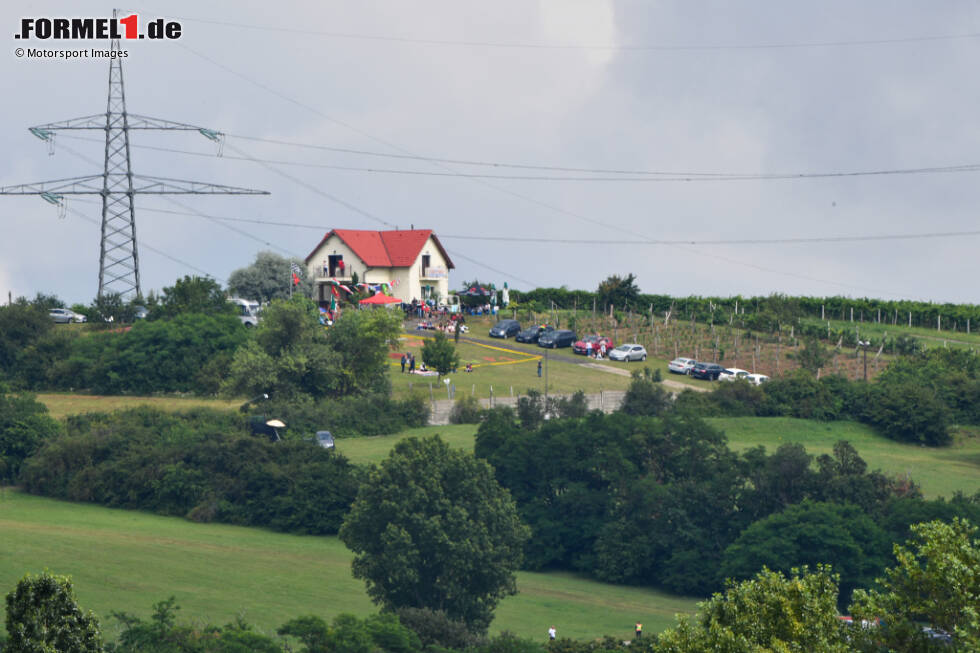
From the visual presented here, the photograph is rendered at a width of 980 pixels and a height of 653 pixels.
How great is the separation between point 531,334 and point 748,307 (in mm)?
28820

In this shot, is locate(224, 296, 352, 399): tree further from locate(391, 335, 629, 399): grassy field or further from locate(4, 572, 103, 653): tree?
locate(4, 572, 103, 653): tree

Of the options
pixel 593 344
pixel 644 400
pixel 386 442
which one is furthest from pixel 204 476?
pixel 593 344

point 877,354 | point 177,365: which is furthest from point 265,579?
point 877,354

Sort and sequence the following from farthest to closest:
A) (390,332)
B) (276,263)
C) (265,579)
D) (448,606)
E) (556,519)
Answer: (276,263) → (390,332) → (556,519) → (265,579) → (448,606)

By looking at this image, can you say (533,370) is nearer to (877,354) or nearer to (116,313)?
(877,354)

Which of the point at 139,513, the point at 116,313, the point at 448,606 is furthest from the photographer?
the point at 116,313

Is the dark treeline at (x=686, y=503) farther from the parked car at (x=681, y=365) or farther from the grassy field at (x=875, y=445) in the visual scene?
the parked car at (x=681, y=365)

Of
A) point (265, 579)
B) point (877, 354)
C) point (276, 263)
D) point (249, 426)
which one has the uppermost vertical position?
point (276, 263)

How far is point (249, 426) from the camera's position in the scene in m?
58.9

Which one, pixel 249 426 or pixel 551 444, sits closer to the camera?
pixel 551 444

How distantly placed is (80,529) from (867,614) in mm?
36211

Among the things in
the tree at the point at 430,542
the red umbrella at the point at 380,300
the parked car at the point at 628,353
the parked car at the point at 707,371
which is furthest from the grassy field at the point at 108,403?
the tree at the point at 430,542

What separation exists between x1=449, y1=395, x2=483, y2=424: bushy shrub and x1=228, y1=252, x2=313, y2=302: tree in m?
46.8

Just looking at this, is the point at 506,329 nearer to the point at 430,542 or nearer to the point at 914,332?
the point at 914,332
